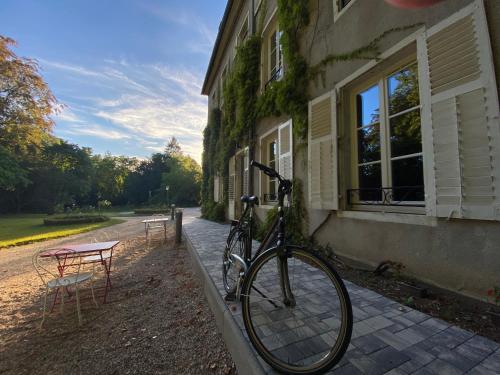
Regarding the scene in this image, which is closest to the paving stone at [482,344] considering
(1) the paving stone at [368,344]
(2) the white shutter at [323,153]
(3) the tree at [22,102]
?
(1) the paving stone at [368,344]

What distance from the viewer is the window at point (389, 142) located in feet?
8.57

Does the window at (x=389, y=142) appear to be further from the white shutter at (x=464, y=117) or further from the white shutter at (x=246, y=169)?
the white shutter at (x=246, y=169)

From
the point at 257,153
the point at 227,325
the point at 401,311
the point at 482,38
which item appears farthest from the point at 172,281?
the point at 482,38

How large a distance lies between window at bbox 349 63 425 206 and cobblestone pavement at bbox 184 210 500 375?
126 centimetres

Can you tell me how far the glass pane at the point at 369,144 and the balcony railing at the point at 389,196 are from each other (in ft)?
1.48

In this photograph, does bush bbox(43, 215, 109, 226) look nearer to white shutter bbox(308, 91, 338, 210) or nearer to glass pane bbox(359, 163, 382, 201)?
white shutter bbox(308, 91, 338, 210)

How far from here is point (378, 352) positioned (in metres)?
1.46

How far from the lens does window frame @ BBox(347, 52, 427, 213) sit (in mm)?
2631

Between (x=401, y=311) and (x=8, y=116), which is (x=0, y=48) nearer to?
(x=8, y=116)

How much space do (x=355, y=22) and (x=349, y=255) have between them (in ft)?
10.8

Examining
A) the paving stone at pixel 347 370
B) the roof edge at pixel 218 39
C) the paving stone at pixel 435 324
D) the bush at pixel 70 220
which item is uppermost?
the roof edge at pixel 218 39

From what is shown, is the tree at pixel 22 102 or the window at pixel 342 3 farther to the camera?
the tree at pixel 22 102

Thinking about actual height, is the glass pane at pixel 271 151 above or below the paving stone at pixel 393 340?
above

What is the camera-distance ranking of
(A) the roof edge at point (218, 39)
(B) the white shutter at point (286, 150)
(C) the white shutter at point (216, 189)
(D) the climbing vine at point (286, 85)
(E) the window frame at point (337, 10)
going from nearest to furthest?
(E) the window frame at point (337, 10) → (D) the climbing vine at point (286, 85) → (B) the white shutter at point (286, 150) → (A) the roof edge at point (218, 39) → (C) the white shutter at point (216, 189)
